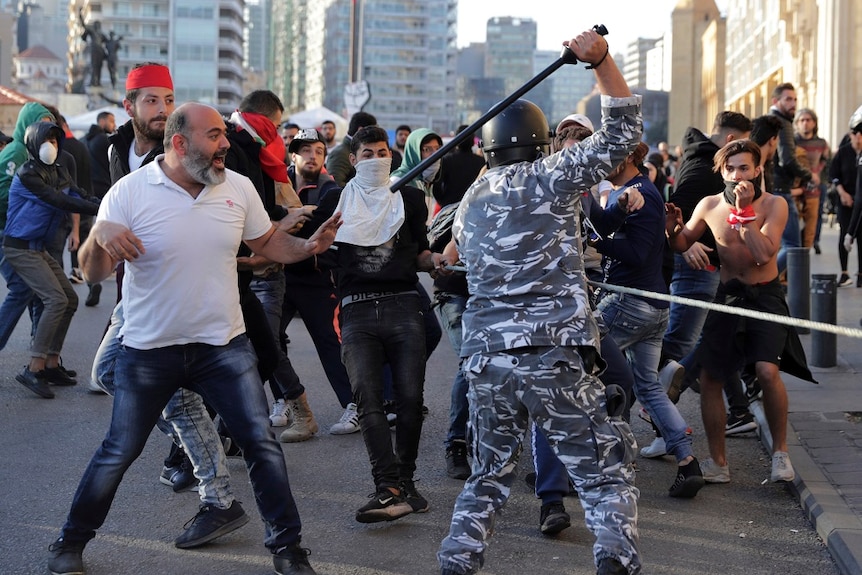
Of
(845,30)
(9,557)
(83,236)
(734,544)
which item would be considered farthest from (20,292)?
Answer: (845,30)

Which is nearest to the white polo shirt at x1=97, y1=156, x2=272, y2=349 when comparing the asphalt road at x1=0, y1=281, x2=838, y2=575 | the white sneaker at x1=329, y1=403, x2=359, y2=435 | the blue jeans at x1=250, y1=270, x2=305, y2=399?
the asphalt road at x1=0, y1=281, x2=838, y2=575

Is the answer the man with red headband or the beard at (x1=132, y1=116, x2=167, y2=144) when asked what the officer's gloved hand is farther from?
the beard at (x1=132, y1=116, x2=167, y2=144)

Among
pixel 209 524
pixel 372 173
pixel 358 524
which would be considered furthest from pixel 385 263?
pixel 209 524

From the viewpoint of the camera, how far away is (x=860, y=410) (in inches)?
298

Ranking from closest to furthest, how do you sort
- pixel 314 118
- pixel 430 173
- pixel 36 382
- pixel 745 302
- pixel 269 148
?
pixel 745 302 → pixel 269 148 → pixel 430 173 → pixel 36 382 → pixel 314 118

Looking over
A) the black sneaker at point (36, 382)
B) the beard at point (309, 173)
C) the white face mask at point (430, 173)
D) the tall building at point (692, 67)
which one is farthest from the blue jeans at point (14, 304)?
the tall building at point (692, 67)

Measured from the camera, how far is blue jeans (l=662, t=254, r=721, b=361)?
24.1 feet

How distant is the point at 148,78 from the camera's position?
19.6 ft

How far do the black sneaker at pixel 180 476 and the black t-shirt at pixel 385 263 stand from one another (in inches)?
48.1

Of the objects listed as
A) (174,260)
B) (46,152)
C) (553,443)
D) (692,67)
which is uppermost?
(692,67)

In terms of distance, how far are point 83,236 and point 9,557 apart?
38.1 ft

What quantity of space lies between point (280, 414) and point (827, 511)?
3.71m

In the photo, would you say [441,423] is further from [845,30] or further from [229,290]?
[845,30]

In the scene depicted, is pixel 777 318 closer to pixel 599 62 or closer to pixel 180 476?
pixel 599 62
